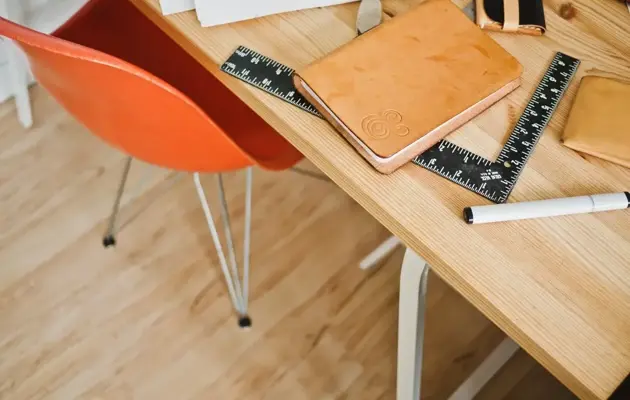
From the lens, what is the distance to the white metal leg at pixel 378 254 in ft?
4.91

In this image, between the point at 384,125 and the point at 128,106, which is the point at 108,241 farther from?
the point at 384,125

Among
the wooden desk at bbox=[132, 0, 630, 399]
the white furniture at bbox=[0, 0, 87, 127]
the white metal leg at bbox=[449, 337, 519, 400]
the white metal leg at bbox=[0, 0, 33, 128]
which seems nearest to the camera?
the wooden desk at bbox=[132, 0, 630, 399]

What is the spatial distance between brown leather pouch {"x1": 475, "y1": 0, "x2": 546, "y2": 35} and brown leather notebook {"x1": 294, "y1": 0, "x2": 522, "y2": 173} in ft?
0.15

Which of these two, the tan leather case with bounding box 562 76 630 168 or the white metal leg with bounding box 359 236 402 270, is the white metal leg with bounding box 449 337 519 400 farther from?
the tan leather case with bounding box 562 76 630 168

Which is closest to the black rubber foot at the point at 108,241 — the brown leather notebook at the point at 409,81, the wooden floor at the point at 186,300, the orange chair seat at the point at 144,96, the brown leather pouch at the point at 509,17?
the wooden floor at the point at 186,300

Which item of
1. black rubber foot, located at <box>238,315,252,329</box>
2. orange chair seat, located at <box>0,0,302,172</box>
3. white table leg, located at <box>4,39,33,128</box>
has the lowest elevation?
black rubber foot, located at <box>238,315,252,329</box>

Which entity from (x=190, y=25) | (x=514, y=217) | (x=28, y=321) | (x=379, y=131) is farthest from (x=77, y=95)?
(x=28, y=321)

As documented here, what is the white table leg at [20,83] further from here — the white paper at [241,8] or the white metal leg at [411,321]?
the white metal leg at [411,321]

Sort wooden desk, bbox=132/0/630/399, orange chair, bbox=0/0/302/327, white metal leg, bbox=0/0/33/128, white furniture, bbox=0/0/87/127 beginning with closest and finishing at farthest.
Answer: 1. wooden desk, bbox=132/0/630/399
2. orange chair, bbox=0/0/302/327
3. white metal leg, bbox=0/0/33/128
4. white furniture, bbox=0/0/87/127

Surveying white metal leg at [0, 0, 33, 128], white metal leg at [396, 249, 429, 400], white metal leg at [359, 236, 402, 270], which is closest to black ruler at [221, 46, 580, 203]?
white metal leg at [396, 249, 429, 400]

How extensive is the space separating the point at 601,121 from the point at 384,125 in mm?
270

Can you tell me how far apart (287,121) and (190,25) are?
0.20m

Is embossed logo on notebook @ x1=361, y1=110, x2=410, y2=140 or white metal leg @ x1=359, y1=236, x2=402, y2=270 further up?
embossed logo on notebook @ x1=361, y1=110, x2=410, y2=140

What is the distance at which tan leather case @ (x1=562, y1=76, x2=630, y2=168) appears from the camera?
2.54 ft
